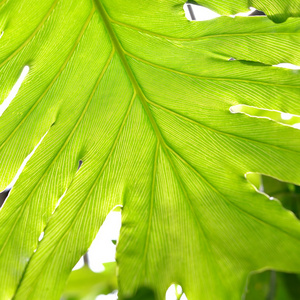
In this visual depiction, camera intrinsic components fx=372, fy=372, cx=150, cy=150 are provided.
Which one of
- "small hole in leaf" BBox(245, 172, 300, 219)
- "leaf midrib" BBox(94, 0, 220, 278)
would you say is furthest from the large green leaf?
"small hole in leaf" BBox(245, 172, 300, 219)

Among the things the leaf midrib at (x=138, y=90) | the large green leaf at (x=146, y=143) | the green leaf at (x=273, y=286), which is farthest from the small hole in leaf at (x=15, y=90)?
the green leaf at (x=273, y=286)

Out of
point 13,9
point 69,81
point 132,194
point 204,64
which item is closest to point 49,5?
point 13,9

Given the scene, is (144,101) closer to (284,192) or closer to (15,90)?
(15,90)

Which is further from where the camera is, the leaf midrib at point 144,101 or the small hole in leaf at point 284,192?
the small hole in leaf at point 284,192

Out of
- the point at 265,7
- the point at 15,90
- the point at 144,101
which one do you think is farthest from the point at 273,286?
the point at 15,90

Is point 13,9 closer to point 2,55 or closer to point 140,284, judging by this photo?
point 2,55

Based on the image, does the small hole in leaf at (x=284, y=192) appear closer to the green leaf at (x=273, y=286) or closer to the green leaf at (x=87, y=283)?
the green leaf at (x=273, y=286)
